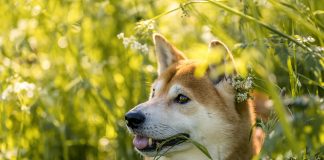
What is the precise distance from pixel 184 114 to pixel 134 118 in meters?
0.34

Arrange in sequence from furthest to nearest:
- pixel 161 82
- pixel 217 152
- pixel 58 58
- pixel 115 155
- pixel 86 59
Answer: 1. pixel 58 58
2. pixel 86 59
3. pixel 115 155
4. pixel 161 82
5. pixel 217 152

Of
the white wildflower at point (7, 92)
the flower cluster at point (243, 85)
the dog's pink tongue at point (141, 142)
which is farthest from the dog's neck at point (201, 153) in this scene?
the white wildflower at point (7, 92)

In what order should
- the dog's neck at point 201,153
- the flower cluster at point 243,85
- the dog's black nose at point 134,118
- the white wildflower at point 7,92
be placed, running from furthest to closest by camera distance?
1. the white wildflower at point 7,92
2. the dog's neck at point 201,153
3. the dog's black nose at point 134,118
4. the flower cluster at point 243,85

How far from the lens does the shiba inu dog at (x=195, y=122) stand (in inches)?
140

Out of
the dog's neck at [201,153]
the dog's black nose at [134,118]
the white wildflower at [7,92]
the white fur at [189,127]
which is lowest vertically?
the dog's neck at [201,153]

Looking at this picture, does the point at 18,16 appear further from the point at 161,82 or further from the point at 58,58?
the point at 161,82

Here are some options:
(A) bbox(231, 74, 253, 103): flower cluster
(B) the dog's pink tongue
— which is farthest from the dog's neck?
(A) bbox(231, 74, 253, 103): flower cluster

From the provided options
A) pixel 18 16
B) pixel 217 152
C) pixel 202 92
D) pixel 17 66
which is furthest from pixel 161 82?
pixel 18 16

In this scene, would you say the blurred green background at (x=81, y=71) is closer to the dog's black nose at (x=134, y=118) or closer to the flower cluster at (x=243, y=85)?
the dog's black nose at (x=134, y=118)

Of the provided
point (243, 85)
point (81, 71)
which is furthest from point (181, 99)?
point (81, 71)

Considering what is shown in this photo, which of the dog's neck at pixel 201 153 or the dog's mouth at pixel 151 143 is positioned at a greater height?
the dog's mouth at pixel 151 143

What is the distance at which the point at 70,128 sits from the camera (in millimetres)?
4879

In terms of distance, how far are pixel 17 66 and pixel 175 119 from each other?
1.73 meters

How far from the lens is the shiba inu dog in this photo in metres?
3.56
